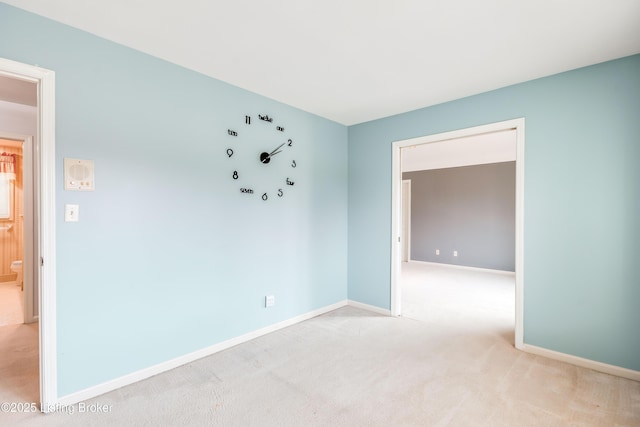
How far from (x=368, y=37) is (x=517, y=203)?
6.33ft

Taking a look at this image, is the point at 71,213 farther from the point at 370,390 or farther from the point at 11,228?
the point at 11,228

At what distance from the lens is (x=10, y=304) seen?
12.6ft

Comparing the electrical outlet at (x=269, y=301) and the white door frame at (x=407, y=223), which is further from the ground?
the white door frame at (x=407, y=223)

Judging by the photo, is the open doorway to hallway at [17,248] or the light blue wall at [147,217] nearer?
the light blue wall at [147,217]

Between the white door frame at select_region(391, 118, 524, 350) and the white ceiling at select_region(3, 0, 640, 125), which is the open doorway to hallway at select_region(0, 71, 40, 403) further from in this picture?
the white door frame at select_region(391, 118, 524, 350)

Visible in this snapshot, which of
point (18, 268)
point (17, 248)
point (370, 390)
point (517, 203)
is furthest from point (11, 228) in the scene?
point (517, 203)

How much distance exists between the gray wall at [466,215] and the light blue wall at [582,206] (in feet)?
12.4

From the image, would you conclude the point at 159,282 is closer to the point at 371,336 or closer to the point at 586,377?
the point at 371,336

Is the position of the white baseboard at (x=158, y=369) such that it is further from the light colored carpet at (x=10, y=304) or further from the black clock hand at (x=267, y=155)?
the light colored carpet at (x=10, y=304)

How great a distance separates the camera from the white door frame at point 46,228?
180cm

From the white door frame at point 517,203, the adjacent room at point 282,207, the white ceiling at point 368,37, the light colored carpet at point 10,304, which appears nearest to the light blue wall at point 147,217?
the adjacent room at point 282,207

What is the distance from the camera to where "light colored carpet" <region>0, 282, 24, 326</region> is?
11.0ft

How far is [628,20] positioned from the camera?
182 cm

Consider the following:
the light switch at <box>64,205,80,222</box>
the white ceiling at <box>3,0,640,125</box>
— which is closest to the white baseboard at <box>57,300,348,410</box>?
the light switch at <box>64,205,80,222</box>
